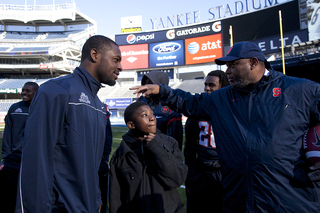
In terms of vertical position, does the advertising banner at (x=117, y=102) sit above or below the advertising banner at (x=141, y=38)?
below

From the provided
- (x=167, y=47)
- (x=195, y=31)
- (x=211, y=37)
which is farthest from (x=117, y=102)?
(x=211, y=37)

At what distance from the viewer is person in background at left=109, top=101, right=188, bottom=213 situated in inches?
76.9

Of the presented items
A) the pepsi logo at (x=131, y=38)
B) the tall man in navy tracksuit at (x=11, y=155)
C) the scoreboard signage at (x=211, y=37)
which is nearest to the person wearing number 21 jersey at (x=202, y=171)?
the tall man in navy tracksuit at (x=11, y=155)

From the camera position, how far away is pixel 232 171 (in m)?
1.73

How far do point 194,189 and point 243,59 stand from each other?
171 cm

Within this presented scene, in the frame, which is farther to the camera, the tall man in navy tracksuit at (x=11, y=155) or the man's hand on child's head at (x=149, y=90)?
the tall man in navy tracksuit at (x=11, y=155)

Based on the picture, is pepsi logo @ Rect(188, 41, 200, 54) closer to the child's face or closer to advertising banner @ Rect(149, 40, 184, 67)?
advertising banner @ Rect(149, 40, 184, 67)

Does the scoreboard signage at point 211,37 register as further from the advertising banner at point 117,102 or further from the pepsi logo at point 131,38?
the advertising banner at point 117,102

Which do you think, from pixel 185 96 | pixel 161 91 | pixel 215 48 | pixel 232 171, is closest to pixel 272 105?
pixel 232 171

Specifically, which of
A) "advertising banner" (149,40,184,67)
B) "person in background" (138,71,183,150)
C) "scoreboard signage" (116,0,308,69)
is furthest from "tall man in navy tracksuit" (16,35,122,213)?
"advertising banner" (149,40,184,67)

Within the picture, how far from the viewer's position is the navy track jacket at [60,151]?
1.22 metres

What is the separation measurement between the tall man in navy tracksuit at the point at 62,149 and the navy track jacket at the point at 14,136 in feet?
7.38

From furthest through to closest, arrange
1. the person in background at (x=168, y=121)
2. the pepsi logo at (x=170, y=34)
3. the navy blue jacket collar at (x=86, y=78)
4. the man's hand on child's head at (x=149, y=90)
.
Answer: the pepsi logo at (x=170, y=34) → the person in background at (x=168, y=121) → the man's hand on child's head at (x=149, y=90) → the navy blue jacket collar at (x=86, y=78)

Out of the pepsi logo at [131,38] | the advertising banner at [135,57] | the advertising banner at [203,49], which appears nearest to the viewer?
the advertising banner at [203,49]
